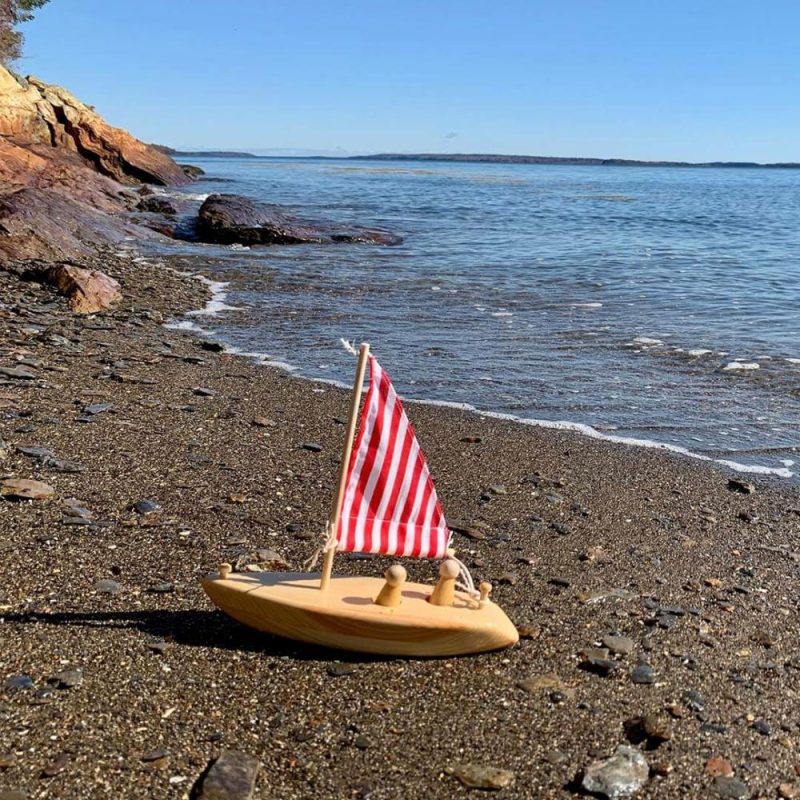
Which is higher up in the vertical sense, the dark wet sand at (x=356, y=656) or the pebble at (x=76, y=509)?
the pebble at (x=76, y=509)

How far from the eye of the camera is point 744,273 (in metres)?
24.8

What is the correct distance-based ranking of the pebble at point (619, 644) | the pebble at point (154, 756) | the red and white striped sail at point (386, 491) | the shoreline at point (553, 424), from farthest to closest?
the shoreline at point (553, 424)
the pebble at point (619, 644)
the red and white striped sail at point (386, 491)
the pebble at point (154, 756)

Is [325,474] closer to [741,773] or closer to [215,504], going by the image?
[215,504]

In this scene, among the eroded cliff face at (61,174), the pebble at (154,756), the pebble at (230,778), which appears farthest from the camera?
the eroded cliff face at (61,174)

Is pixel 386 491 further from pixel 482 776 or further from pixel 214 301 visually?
Answer: pixel 214 301

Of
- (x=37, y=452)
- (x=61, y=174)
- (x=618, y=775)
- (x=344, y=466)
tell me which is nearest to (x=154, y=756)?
(x=344, y=466)

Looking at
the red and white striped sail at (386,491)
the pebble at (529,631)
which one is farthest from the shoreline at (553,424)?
the red and white striped sail at (386,491)

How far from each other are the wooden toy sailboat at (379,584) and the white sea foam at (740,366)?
361 inches

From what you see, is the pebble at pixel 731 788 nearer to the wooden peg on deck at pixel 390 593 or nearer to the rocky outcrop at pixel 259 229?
the wooden peg on deck at pixel 390 593

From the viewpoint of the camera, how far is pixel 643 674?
15.0ft

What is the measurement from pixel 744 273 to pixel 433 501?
885 inches

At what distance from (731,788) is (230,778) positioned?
6.94 ft

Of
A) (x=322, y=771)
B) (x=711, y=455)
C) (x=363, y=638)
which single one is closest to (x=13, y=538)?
(x=363, y=638)

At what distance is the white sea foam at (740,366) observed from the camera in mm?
12758
